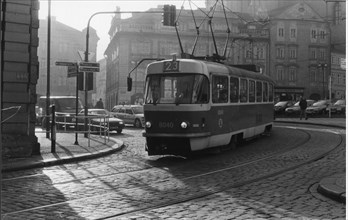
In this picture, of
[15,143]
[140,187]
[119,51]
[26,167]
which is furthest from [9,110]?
[119,51]

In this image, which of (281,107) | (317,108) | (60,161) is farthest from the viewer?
(281,107)

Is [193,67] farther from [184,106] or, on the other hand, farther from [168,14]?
[168,14]

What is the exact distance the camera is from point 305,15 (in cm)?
6944

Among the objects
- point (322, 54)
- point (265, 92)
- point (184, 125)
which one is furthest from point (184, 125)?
point (322, 54)

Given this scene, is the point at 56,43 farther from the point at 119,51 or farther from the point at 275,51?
the point at 275,51

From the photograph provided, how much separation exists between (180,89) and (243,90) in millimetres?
3616

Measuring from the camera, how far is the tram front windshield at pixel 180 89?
11469 millimetres

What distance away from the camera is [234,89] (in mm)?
13633

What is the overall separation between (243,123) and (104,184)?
7.35 m

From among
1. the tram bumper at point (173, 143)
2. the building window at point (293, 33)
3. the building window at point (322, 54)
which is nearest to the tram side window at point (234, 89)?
the tram bumper at point (173, 143)

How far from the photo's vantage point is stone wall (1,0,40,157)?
11.6 metres

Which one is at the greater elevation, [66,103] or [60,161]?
[66,103]

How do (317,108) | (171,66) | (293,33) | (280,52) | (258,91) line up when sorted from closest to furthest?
1. (171,66)
2. (258,91)
3. (317,108)
4. (280,52)
5. (293,33)

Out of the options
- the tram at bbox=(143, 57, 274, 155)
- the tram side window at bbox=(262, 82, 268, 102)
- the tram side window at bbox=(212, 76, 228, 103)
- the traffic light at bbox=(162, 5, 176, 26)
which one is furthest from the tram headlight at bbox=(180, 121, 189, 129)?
the traffic light at bbox=(162, 5, 176, 26)
